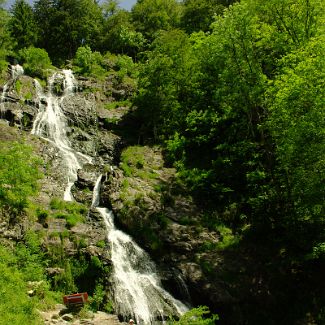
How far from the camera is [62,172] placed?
1020 inches

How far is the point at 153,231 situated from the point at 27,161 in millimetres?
7909

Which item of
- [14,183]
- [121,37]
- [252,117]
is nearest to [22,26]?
[121,37]

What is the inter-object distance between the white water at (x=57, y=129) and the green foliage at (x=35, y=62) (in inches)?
96.6

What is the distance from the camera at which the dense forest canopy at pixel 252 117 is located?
727 inches

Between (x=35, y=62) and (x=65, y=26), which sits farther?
(x=65, y=26)

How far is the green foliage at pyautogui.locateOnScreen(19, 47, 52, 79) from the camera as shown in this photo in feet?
123

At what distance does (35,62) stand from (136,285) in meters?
27.5

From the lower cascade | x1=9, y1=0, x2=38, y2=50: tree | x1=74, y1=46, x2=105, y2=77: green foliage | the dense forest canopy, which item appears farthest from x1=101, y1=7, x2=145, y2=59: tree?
the lower cascade

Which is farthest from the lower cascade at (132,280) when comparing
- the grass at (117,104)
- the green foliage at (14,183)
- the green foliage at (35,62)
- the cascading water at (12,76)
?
the green foliage at (35,62)

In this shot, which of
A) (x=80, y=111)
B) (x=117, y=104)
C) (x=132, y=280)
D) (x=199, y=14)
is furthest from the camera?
(x=199, y=14)

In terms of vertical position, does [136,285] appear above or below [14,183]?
below

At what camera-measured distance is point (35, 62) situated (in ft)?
125

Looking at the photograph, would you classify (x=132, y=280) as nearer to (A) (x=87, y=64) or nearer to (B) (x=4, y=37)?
(A) (x=87, y=64)

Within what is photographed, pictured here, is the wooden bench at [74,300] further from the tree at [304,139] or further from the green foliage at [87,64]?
the green foliage at [87,64]
